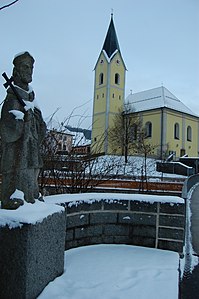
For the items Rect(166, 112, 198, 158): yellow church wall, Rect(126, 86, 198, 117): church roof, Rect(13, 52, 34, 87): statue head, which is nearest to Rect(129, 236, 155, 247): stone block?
Rect(13, 52, 34, 87): statue head

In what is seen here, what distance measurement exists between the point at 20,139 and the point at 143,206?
2.76 meters

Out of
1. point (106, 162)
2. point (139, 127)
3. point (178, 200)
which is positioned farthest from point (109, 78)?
point (178, 200)

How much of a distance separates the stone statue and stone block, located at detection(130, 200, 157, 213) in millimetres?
2137

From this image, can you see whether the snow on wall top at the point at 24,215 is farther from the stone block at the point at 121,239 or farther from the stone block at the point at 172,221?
the stone block at the point at 172,221

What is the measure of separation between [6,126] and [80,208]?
212cm

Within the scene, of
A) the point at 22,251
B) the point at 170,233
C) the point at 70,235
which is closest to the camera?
the point at 22,251

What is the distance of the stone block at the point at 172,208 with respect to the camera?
5.11m

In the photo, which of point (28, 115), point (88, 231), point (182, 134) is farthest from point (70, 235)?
point (182, 134)

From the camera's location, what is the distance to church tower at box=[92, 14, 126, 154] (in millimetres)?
50812

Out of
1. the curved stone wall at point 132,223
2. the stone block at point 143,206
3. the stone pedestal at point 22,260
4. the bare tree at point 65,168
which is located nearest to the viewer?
the stone pedestal at point 22,260

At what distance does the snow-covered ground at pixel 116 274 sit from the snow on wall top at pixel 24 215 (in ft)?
2.85

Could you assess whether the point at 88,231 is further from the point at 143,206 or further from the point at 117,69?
the point at 117,69

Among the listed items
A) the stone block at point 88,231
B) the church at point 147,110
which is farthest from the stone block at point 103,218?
the church at point 147,110

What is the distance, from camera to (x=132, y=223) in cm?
530
